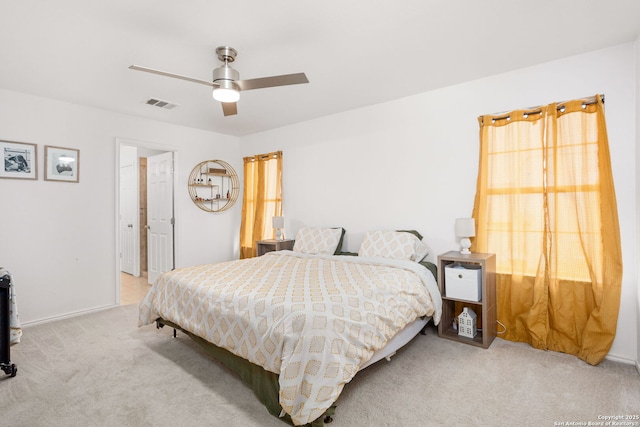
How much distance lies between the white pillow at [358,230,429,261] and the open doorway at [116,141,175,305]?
10.0 ft

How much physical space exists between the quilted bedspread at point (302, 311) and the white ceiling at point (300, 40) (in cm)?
181

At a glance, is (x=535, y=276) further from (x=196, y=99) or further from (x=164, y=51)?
(x=196, y=99)

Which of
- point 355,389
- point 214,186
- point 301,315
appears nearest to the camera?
point 301,315

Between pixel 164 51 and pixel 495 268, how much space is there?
3.42 m

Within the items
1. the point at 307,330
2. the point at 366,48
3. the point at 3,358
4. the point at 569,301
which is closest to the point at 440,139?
the point at 366,48

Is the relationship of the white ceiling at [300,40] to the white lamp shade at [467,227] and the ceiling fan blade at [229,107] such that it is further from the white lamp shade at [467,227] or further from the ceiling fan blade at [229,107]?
the white lamp shade at [467,227]

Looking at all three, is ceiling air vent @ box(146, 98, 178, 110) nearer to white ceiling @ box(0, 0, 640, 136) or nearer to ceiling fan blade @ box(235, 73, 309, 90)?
white ceiling @ box(0, 0, 640, 136)

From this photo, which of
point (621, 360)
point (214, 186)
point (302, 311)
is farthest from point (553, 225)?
point (214, 186)

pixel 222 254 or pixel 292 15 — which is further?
pixel 222 254

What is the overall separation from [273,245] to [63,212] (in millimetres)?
2516

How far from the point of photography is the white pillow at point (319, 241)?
12.8 feet

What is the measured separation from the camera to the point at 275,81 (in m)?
2.29

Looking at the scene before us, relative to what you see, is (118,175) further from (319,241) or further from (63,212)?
(319,241)

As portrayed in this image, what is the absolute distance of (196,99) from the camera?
3680mm
